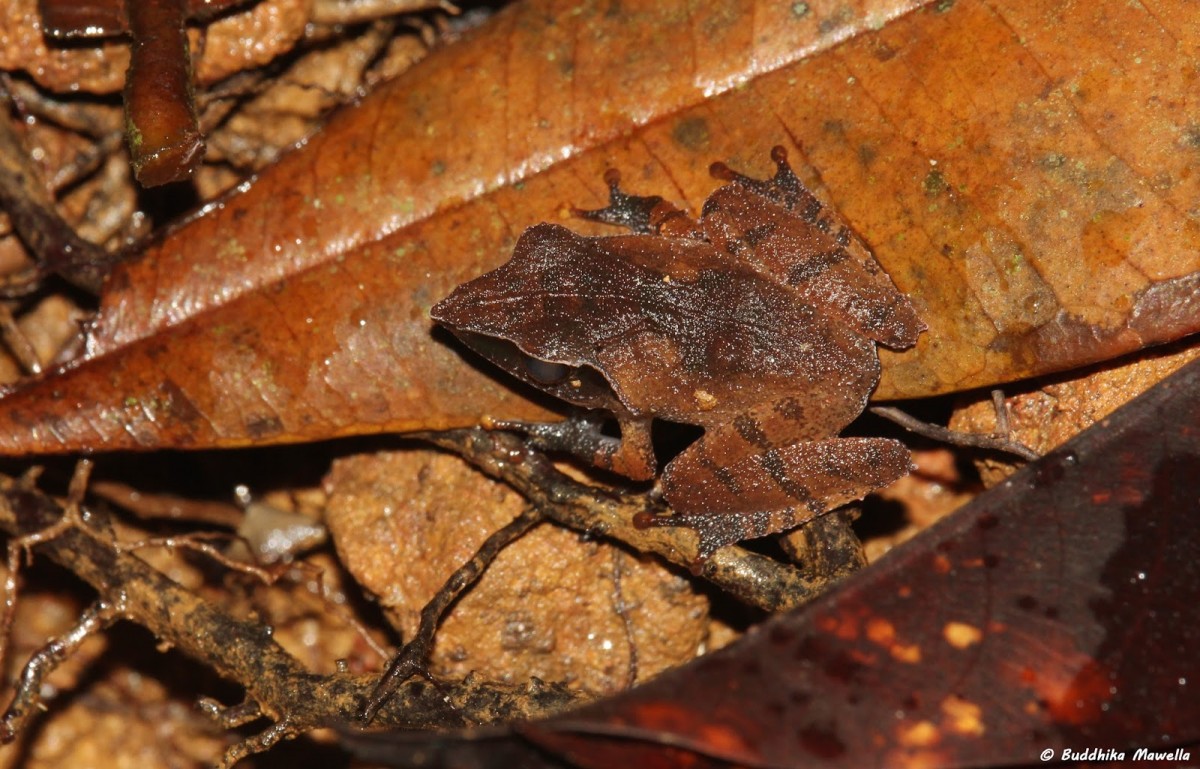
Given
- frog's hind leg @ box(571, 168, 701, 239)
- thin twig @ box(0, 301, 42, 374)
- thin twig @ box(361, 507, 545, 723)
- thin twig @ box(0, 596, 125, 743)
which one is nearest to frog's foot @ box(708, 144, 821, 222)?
frog's hind leg @ box(571, 168, 701, 239)

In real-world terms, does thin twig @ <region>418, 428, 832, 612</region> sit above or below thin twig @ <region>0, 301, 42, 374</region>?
below

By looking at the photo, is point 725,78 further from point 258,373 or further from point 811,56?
point 258,373

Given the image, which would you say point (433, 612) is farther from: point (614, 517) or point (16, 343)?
point (16, 343)

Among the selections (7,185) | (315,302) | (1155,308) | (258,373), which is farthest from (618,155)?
(7,185)

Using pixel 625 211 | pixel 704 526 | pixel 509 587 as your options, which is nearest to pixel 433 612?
pixel 509 587

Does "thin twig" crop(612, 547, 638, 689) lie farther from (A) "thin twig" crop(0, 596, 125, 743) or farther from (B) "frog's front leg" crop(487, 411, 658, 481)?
(A) "thin twig" crop(0, 596, 125, 743)
